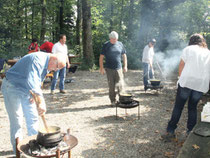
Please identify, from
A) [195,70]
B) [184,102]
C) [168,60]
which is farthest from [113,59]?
[168,60]

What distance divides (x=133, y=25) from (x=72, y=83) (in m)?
18.4

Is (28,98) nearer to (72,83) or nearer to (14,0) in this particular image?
(72,83)

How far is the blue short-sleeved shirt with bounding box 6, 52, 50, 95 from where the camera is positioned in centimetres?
341

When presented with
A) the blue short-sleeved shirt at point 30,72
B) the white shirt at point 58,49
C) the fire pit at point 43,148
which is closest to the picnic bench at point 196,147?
the fire pit at point 43,148

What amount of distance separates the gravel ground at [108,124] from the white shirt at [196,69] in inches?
52.3

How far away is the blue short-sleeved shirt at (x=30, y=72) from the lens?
11.2 feet

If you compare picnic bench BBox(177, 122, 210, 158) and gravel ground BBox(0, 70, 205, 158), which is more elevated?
picnic bench BBox(177, 122, 210, 158)

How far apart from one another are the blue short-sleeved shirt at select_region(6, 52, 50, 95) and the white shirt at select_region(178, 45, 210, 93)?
2732 mm

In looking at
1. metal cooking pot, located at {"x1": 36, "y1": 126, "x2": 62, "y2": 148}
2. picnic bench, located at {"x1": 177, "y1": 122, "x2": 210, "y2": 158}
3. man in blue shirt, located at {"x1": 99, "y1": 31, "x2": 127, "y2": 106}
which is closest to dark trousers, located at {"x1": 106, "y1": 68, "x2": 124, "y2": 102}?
man in blue shirt, located at {"x1": 99, "y1": 31, "x2": 127, "y2": 106}

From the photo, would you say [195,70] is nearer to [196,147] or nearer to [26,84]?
[196,147]

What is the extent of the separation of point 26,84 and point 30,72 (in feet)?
0.68

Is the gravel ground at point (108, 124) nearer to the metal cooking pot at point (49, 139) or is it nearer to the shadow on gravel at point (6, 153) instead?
the shadow on gravel at point (6, 153)

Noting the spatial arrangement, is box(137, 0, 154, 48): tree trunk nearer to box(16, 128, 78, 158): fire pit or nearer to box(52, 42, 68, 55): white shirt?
box(52, 42, 68, 55): white shirt

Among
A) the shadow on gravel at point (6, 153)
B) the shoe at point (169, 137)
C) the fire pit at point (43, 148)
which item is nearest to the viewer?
the fire pit at point (43, 148)
